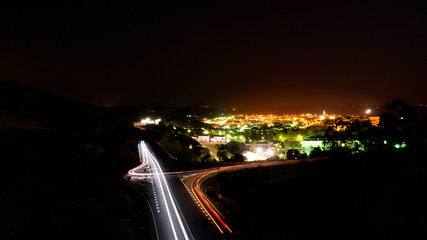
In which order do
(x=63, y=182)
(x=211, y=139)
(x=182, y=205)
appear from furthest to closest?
(x=211, y=139) < (x=63, y=182) < (x=182, y=205)

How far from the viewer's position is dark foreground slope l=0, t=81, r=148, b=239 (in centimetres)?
1336

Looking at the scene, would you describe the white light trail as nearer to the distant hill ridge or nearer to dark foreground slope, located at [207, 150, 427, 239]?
dark foreground slope, located at [207, 150, 427, 239]

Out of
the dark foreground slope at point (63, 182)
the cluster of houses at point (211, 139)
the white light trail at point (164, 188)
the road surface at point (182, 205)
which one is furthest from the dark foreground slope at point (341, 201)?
the cluster of houses at point (211, 139)

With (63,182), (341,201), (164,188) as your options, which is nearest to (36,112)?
(63,182)

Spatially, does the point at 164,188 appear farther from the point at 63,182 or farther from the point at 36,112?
the point at 36,112

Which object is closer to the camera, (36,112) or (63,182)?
(63,182)

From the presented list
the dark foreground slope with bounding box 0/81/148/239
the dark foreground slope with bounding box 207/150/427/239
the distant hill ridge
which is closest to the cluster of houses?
the distant hill ridge

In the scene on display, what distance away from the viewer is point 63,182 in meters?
21.0

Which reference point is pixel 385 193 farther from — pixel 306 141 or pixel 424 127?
pixel 306 141

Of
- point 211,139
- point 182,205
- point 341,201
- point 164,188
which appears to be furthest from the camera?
point 211,139

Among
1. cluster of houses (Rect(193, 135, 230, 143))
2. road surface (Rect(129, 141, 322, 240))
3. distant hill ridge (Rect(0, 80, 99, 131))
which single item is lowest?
road surface (Rect(129, 141, 322, 240))

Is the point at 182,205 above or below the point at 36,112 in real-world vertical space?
below

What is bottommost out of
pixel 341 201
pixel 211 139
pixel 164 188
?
pixel 341 201

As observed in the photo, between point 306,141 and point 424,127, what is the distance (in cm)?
2860
